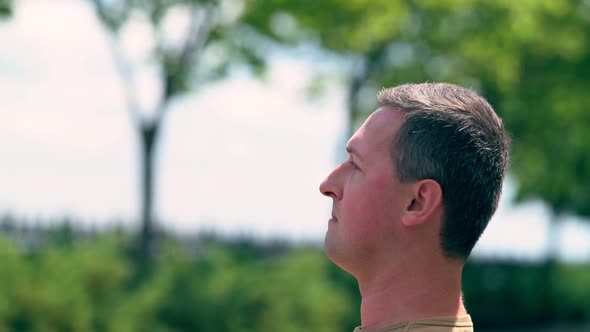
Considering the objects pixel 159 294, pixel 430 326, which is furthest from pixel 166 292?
pixel 430 326

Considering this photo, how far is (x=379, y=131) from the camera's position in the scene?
94.6 inches

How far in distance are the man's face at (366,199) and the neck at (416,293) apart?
71mm

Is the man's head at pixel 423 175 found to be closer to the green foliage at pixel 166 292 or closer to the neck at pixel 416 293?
the neck at pixel 416 293

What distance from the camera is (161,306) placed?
11641 millimetres

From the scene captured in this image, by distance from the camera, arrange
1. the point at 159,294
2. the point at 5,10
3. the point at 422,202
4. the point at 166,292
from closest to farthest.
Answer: the point at 422,202, the point at 159,294, the point at 166,292, the point at 5,10

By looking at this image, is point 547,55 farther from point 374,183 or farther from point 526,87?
point 374,183

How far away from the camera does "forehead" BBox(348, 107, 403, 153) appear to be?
2373 millimetres

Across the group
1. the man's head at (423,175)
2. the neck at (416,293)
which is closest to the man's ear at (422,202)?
the man's head at (423,175)

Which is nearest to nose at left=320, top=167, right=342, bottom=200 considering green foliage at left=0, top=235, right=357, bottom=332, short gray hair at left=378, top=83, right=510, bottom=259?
short gray hair at left=378, top=83, right=510, bottom=259

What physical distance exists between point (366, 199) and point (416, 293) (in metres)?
0.27

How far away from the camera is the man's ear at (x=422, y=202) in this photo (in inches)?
89.0

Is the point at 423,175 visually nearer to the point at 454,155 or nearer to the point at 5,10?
the point at 454,155

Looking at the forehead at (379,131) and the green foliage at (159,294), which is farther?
the green foliage at (159,294)

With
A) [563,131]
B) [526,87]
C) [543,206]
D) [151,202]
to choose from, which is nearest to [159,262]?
[151,202]
